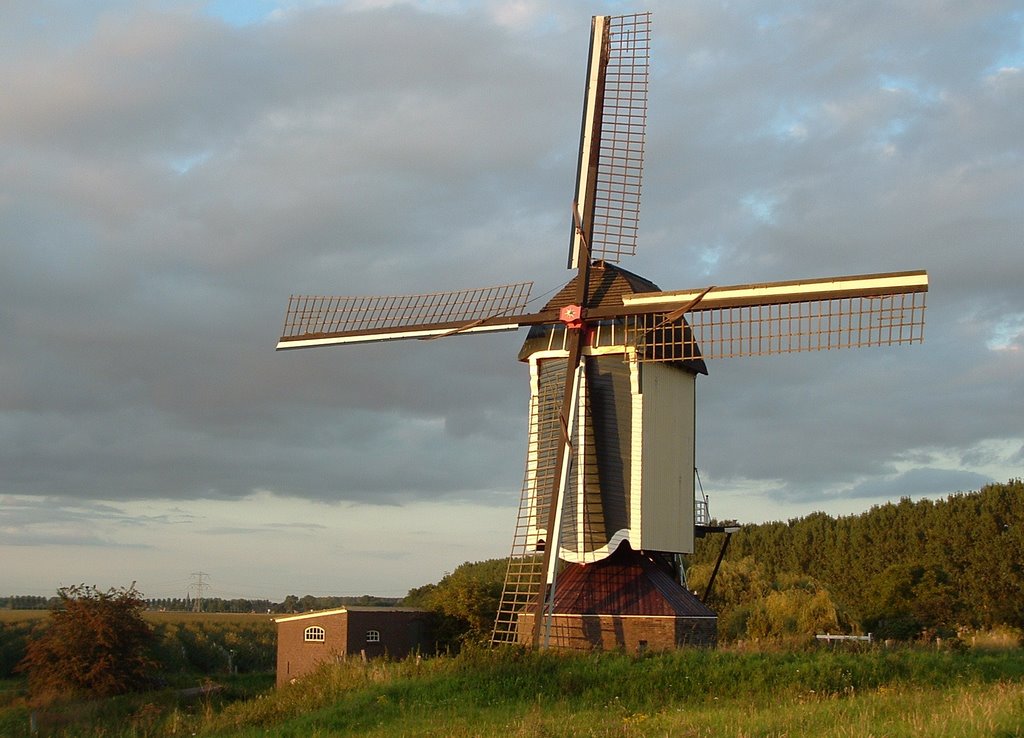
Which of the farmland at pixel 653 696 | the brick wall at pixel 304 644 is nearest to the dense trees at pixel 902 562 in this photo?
the brick wall at pixel 304 644

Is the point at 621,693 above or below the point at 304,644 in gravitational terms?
above

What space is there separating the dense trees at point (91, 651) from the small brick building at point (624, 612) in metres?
20.3

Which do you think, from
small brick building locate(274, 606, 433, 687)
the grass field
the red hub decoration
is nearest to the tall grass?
the grass field

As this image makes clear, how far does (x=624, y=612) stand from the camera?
2373 cm

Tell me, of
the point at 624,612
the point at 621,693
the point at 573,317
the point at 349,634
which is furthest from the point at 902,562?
the point at 621,693

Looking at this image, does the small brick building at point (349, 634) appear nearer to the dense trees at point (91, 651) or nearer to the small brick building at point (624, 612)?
the dense trees at point (91, 651)

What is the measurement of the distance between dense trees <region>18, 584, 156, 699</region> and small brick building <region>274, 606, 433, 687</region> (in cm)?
491

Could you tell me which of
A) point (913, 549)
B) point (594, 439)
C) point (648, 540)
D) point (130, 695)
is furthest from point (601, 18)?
point (913, 549)

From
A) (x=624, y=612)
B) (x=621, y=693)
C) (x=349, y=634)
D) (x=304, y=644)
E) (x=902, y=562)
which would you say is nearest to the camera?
(x=621, y=693)

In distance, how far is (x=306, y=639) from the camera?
129 ft

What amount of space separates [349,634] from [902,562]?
975 inches

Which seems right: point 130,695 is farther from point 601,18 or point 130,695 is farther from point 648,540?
point 601,18

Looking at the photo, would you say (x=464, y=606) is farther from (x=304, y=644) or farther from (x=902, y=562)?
(x=902, y=562)

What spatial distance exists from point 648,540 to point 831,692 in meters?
6.53
